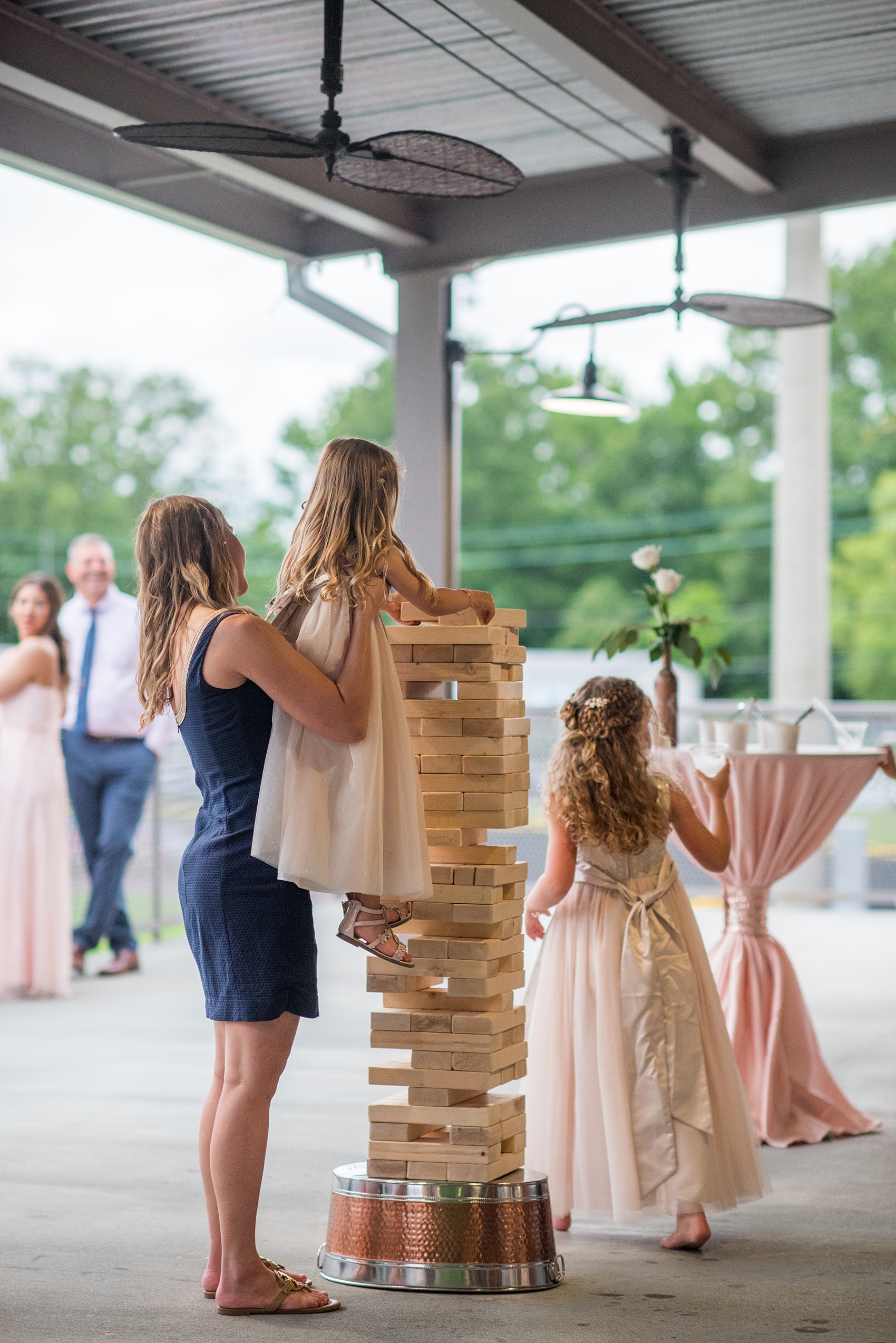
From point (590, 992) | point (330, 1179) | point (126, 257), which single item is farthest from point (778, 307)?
point (126, 257)

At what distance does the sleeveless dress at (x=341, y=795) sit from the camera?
2672 mm

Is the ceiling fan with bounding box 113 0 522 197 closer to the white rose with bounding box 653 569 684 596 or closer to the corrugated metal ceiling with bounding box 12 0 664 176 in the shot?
the corrugated metal ceiling with bounding box 12 0 664 176

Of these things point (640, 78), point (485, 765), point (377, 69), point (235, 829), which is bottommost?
point (235, 829)

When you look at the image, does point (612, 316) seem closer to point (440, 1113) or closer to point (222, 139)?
point (222, 139)

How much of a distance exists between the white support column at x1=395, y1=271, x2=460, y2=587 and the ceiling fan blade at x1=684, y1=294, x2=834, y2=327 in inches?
76.2

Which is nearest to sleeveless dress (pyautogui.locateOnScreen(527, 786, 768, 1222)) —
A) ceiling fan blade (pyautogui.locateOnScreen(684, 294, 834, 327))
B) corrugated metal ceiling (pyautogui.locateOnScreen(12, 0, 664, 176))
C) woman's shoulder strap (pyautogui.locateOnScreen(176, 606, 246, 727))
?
woman's shoulder strap (pyautogui.locateOnScreen(176, 606, 246, 727))

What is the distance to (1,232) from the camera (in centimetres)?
4078

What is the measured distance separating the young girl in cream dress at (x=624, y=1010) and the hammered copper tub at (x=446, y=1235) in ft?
1.02

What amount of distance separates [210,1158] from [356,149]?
258 cm

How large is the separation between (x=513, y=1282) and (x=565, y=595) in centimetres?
3070

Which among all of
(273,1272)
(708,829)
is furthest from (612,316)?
(273,1272)

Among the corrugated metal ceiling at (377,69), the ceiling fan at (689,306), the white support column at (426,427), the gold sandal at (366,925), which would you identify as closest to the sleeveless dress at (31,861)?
the white support column at (426,427)

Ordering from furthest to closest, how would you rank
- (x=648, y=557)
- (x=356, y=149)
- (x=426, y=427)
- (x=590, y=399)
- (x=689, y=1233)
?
(x=426, y=427) → (x=590, y=399) → (x=648, y=557) → (x=356, y=149) → (x=689, y=1233)

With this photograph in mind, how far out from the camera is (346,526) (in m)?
2.78
